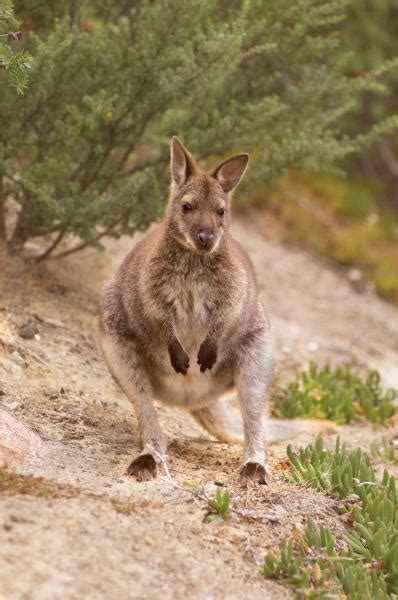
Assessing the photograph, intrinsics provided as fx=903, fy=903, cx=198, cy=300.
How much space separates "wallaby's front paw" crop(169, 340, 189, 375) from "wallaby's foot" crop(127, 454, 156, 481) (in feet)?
1.64

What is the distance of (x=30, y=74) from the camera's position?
6.20 metres

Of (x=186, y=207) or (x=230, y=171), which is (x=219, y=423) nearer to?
(x=186, y=207)

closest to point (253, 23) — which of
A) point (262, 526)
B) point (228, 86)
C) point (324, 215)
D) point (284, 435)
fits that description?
point (228, 86)

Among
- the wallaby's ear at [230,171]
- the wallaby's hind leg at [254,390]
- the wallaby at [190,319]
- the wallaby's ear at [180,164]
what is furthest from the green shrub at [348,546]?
the wallaby's ear at [180,164]

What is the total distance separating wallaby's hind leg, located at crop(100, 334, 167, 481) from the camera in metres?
4.90

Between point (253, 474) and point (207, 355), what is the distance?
69 cm

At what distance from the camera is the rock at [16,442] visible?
427 cm

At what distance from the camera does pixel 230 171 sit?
207 inches

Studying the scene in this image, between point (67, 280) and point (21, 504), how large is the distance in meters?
3.84

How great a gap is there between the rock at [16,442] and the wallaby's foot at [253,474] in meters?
1.07

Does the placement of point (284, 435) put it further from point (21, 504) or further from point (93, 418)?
point (21, 504)

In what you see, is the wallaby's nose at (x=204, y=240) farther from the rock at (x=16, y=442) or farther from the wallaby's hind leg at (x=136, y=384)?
the rock at (x=16, y=442)

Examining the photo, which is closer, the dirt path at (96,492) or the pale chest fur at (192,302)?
the dirt path at (96,492)

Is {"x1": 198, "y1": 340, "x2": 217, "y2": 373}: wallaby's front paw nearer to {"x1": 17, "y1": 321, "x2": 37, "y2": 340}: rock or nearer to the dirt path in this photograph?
the dirt path
